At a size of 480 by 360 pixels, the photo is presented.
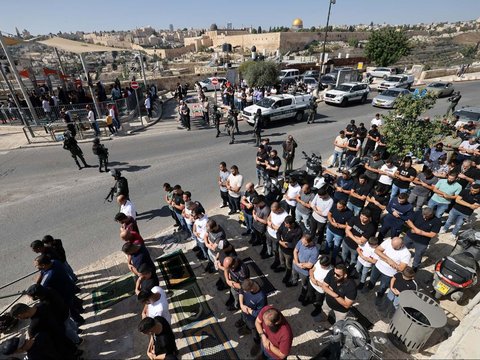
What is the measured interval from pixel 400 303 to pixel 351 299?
0.81 m

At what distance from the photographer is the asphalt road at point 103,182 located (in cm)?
740

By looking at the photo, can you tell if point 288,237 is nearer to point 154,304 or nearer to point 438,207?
point 154,304

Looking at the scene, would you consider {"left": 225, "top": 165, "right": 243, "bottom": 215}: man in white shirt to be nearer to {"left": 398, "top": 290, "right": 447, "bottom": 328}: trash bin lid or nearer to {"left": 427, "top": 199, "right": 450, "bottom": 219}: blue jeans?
{"left": 398, "top": 290, "right": 447, "bottom": 328}: trash bin lid

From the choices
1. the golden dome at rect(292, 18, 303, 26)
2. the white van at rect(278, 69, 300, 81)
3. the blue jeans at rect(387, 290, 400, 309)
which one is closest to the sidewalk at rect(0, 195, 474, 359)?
the blue jeans at rect(387, 290, 400, 309)

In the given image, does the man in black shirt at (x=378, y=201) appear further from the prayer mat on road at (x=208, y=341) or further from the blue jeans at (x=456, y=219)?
the prayer mat on road at (x=208, y=341)

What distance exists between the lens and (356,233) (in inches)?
210

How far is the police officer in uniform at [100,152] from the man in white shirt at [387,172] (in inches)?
398

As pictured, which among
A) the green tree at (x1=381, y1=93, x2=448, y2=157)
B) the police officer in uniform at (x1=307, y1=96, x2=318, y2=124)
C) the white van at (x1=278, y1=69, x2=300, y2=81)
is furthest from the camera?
the white van at (x1=278, y1=69, x2=300, y2=81)

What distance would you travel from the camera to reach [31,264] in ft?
21.6

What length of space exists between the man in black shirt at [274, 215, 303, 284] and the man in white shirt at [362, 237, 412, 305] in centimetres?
151

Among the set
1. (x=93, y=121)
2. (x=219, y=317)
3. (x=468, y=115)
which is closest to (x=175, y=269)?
(x=219, y=317)

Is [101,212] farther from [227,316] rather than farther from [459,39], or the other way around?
[459,39]

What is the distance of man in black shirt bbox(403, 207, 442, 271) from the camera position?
204 inches

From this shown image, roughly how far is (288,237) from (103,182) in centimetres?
839
